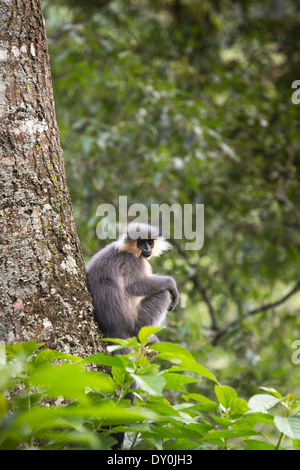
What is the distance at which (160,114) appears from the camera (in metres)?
5.53

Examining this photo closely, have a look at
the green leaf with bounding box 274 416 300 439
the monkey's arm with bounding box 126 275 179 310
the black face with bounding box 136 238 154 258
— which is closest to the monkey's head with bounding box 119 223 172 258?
the black face with bounding box 136 238 154 258

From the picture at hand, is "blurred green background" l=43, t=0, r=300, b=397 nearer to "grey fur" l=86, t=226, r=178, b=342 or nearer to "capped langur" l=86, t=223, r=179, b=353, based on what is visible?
"capped langur" l=86, t=223, r=179, b=353

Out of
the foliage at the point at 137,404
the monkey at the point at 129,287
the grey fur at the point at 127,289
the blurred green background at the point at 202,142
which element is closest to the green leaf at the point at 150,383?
the foliage at the point at 137,404

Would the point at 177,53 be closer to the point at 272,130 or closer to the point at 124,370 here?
the point at 272,130

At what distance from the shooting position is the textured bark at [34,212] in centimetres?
197

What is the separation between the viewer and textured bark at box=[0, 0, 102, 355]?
1968mm

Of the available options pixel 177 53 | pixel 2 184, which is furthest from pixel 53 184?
pixel 177 53

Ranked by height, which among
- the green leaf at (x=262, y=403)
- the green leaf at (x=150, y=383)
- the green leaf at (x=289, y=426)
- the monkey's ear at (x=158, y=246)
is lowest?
the green leaf at (x=289, y=426)

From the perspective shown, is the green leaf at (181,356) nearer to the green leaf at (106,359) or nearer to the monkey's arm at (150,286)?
the green leaf at (106,359)

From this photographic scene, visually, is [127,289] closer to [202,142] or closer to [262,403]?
[262,403]

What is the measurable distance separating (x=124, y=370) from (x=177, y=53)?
6.43 meters

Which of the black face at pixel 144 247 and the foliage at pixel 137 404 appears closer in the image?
the foliage at pixel 137 404

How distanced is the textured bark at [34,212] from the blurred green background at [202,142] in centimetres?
254

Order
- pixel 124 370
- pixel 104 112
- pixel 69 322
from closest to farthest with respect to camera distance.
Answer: pixel 124 370, pixel 69 322, pixel 104 112
